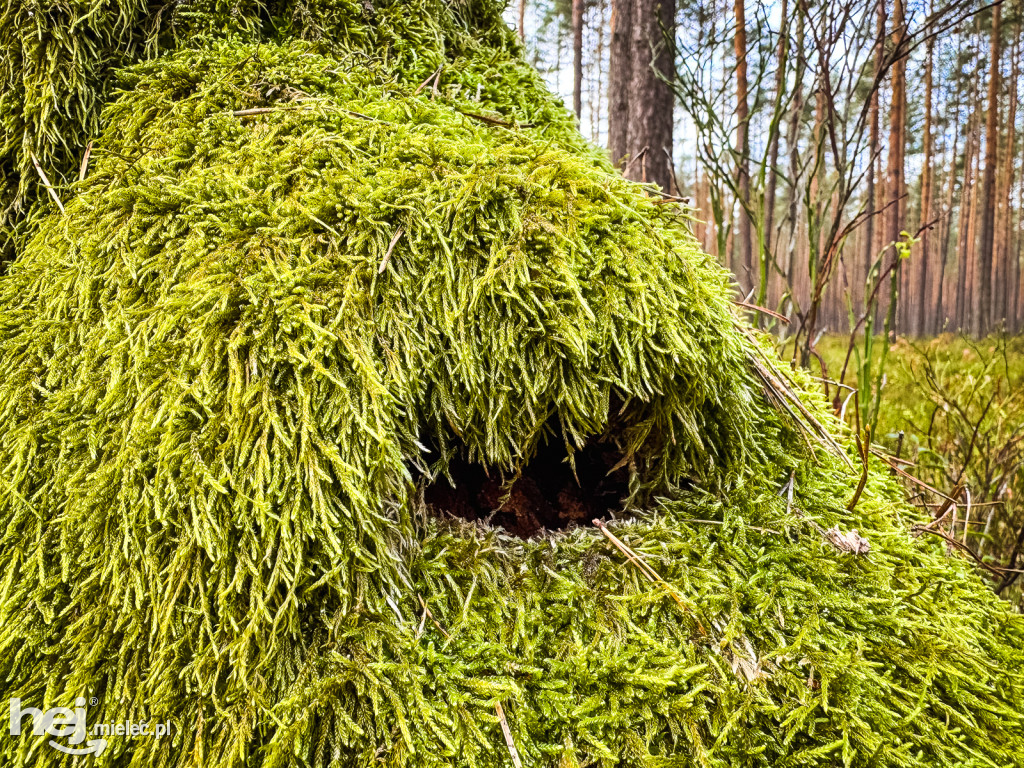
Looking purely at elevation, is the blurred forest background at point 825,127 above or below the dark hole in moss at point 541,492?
above

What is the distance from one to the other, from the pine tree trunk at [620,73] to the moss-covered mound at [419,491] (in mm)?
5350

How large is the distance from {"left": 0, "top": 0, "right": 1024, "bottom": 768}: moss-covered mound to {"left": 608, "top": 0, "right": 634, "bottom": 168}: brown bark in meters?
5.35

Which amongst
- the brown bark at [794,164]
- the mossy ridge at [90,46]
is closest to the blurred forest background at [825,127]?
the brown bark at [794,164]

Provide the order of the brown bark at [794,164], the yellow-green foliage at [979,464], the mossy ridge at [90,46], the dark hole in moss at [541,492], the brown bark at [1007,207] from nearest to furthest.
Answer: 1. the dark hole in moss at [541,492]
2. the mossy ridge at [90,46]
3. the brown bark at [794,164]
4. the yellow-green foliage at [979,464]
5. the brown bark at [1007,207]

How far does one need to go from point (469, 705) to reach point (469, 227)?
1041 millimetres

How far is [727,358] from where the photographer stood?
4.65 feet

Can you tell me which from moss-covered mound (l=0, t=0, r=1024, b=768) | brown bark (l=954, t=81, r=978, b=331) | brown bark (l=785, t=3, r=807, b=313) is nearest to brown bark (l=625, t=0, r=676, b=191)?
brown bark (l=785, t=3, r=807, b=313)

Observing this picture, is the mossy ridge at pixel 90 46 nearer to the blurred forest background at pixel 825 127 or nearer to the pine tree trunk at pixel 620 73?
the blurred forest background at pixel 825 127

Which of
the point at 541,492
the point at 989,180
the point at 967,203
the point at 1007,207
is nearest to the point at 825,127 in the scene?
the point at 541,492

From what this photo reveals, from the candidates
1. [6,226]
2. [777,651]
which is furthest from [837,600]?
[6,226]

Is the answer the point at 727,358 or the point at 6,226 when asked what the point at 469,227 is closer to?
the point at 727,358

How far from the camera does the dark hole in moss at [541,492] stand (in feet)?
4.71

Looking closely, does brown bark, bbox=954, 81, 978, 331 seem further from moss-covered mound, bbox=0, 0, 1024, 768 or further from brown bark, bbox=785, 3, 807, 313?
moss-covered mound, bbox=0, 0, 1024, 768

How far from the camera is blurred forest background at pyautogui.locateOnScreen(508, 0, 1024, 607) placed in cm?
230
